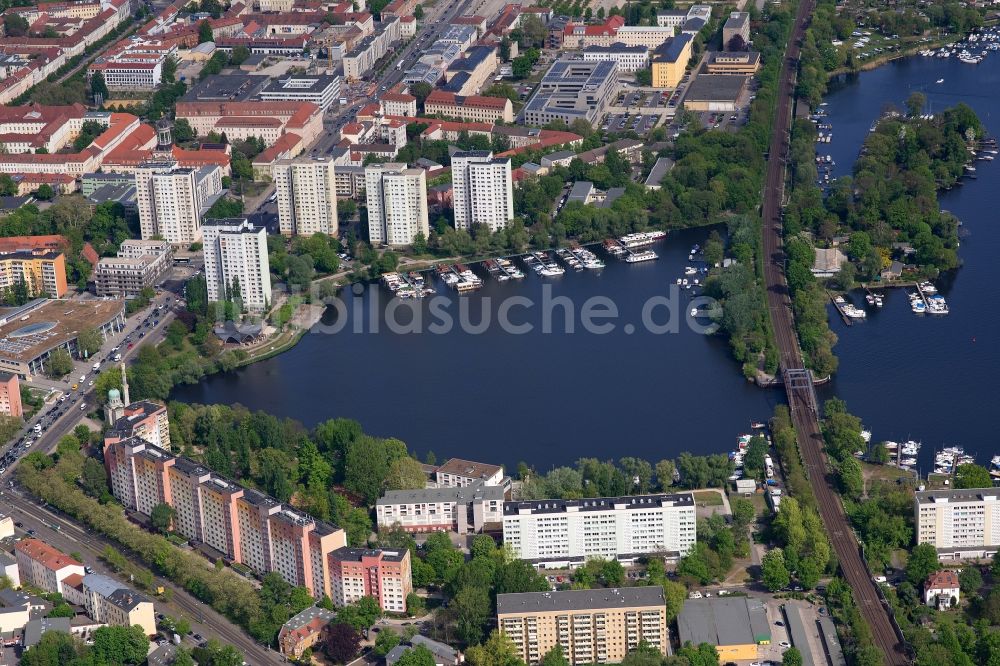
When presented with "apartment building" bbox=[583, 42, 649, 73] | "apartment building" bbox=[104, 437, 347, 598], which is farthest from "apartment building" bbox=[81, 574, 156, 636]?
"apartment building" bbox=[583, 42, 649, 73]

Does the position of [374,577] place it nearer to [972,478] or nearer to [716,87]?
[972,478]

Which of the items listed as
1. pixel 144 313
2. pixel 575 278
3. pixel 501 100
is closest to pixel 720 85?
pixel 501 100

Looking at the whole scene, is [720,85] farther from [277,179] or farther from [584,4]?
[277,179]

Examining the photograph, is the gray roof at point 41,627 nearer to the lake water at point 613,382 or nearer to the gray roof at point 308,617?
the gray roof at point 308,617

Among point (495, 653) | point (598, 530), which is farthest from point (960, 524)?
point (495, 653)

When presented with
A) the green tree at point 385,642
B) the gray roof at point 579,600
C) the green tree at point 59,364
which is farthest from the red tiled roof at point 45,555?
the green tree at point 59,364

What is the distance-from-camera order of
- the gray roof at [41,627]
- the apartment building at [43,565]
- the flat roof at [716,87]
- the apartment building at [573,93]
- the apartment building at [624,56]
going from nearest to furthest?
the gray roof at [41,627] < the apartment building at [43,565] < the apartment building at [573,93] < the flat roof at [716,87] < the apartment building at [624,56]

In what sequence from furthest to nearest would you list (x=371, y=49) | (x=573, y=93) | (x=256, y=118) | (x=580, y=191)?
(x=371, y=49), (x=573, y=93), (x=256, y=118), (x=580, y=191)
